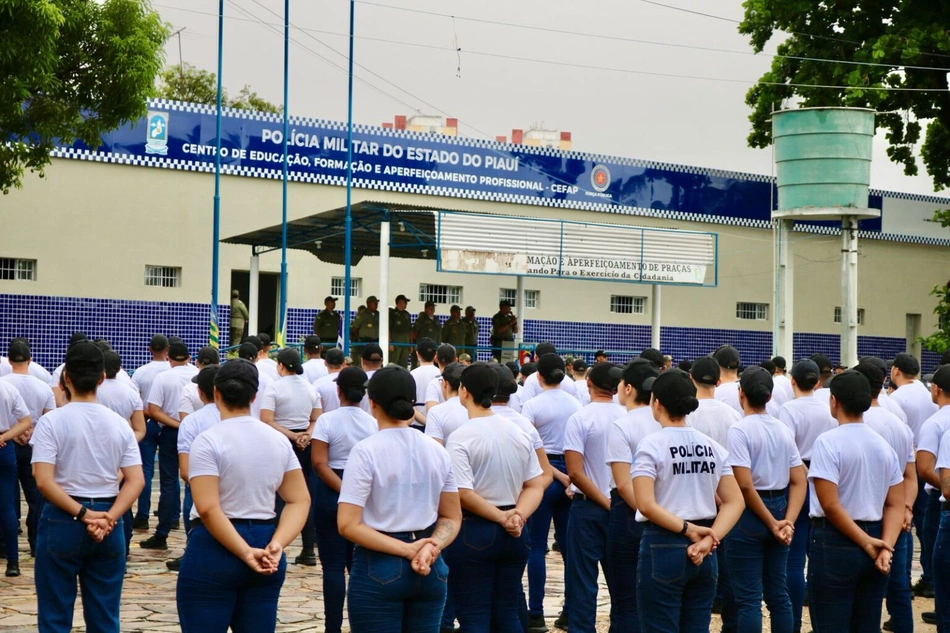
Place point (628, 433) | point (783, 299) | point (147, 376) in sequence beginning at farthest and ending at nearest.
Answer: point (783, 299)
point (147, 376)
point (628, 433)

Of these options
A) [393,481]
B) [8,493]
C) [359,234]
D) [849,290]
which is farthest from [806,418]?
[849,290]

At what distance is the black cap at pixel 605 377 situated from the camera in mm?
8430

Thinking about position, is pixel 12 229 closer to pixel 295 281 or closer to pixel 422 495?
pixel 295 281

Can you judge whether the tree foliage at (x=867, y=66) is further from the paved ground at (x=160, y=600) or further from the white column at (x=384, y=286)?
the paved ground at (x=160, y=600)

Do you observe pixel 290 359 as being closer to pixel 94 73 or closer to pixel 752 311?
pixel 94 73

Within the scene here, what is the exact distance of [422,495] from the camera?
19.0 feet

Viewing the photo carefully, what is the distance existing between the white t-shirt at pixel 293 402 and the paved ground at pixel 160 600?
1363mm

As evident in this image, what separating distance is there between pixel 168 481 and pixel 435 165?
A: 17.4m

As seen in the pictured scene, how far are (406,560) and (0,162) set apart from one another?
56.0 feet

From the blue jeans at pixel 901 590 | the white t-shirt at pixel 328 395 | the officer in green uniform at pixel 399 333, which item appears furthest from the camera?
the officer in green uniform at pixel 399 333

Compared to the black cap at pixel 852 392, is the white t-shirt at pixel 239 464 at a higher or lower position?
lower

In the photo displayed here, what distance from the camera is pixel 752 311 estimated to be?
1313 inches

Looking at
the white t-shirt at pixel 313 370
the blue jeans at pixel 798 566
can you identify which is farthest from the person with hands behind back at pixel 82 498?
the white t-shirt at pixel 313 370

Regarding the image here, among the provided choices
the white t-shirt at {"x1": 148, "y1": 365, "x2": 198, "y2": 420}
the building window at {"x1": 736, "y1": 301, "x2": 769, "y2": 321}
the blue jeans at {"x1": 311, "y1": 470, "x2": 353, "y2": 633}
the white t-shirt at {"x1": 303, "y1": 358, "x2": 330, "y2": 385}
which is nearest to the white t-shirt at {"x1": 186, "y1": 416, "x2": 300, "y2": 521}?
the blue jeans at {"x1": 311, "y1": 470, "x2": 353, "y2": 633}
